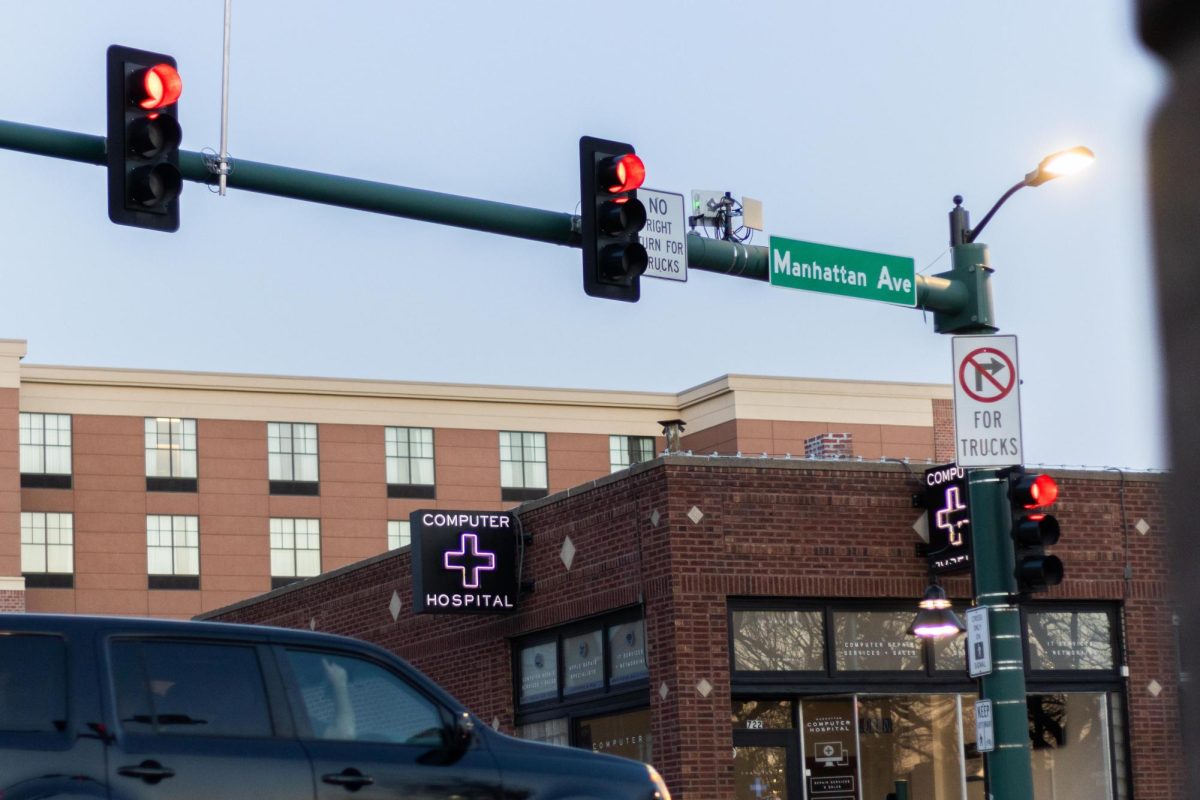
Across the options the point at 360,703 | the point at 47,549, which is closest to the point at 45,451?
the point at 47,549

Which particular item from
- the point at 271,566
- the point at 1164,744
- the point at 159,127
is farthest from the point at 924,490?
the point at 271,566

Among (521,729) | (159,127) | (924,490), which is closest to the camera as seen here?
(159,127)

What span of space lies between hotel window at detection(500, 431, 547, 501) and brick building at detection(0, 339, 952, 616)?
0.23ft

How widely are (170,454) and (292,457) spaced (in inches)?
158

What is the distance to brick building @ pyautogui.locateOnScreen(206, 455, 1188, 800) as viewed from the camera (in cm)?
2070

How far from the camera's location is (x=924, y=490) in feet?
72.1

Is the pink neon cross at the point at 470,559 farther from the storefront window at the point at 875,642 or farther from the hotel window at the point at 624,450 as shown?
the hotel window at the point at 624,450

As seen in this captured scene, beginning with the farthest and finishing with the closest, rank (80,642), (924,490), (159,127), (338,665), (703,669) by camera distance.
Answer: (924,490) → (703,669) → (159,127) → (338,665) → (80,642)

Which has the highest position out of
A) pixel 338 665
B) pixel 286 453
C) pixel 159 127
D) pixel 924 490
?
pixel 286 453

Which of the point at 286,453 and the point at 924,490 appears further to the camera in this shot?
the point at 286,453

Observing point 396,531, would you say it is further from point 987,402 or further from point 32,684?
point 32,684

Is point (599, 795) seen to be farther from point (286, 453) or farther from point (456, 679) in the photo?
point (286, 453)

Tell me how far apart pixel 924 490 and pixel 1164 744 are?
5.19m

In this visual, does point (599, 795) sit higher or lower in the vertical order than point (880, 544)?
lower
